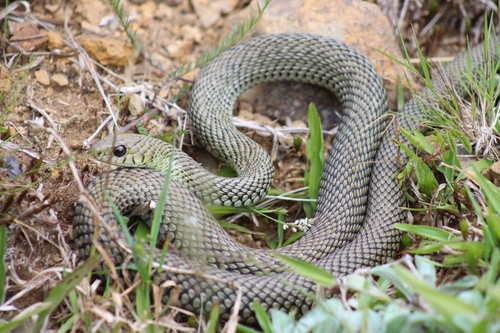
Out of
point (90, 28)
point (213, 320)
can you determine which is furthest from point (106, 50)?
point (213, 320)

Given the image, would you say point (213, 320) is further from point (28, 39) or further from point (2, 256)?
point (28, 39)

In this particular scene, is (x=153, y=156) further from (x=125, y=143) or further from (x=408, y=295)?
(x=408, y=295)

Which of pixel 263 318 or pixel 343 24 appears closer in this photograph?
pixel 263 318

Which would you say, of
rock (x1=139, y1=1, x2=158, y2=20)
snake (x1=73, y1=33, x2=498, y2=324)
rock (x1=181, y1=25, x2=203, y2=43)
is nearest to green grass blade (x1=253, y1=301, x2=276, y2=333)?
snake (x1=73, y1=33, x2=498, y2=324)

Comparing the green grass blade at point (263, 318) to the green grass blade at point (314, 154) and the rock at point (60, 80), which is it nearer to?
the green grass blade at point (314, 154)

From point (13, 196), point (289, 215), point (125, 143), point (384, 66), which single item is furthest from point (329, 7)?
point (13, 196)

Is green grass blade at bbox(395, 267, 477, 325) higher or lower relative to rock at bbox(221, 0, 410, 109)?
lower

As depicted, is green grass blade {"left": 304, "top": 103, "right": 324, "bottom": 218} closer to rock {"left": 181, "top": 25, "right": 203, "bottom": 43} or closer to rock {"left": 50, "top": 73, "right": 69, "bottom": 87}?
rock {"left": 181, "top": 25, "right": 203, "bottom": 43}
